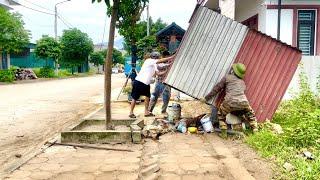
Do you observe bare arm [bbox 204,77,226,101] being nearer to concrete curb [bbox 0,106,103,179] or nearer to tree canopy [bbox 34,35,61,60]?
concrete curb [bbox 0,106,103,179]

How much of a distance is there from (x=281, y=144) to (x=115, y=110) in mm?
6647

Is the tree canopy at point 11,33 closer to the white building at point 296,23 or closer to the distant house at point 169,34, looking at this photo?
the distant house at point 169,34

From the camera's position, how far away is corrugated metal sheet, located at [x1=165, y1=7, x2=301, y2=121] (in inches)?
→ 328

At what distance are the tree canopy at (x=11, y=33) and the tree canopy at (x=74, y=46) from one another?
13.8 meters

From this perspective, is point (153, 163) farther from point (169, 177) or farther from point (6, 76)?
point (6, 76)

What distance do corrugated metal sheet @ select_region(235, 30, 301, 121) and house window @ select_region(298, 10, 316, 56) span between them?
4.36m

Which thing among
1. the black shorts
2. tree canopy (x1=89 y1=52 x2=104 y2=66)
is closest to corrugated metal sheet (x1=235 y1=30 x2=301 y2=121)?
the black shorts

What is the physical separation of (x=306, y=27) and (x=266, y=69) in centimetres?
472

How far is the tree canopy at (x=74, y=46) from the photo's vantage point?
4725 cm

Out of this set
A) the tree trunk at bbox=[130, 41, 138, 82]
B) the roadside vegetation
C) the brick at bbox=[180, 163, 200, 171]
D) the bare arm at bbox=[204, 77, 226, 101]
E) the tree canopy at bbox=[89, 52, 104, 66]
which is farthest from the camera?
the tree canopy at bbox=[89, 52, 104, 66]

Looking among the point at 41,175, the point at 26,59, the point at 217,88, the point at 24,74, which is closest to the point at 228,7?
the point at 217,88

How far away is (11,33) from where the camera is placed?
31.2m

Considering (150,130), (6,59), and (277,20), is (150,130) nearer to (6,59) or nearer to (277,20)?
(277,20)

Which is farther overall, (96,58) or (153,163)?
(96,58)
